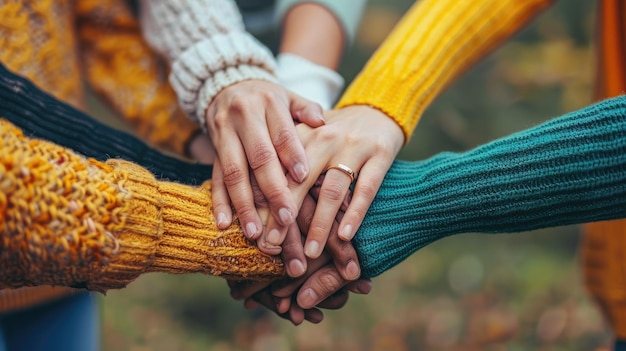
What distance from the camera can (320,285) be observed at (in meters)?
0.89

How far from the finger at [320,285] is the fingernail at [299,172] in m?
0.13

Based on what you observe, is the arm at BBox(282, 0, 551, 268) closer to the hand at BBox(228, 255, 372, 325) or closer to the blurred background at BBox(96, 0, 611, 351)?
the hand at BBox(228, 255, 372, 325)

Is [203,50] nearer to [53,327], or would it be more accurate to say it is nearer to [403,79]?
[403,79]

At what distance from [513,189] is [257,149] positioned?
32 cm

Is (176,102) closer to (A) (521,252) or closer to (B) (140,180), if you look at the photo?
(B) (140,180)

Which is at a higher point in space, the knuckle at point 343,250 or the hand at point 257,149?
the hand at point 257,149

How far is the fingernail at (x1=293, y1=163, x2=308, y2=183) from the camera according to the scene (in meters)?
0.86

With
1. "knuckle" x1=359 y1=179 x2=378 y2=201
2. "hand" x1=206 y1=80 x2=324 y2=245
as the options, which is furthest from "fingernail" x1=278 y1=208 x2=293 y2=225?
"knuckle" x1=359 y1=179 x2=378 y2=201

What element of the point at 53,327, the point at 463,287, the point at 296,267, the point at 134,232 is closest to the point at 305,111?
the point at 296,267

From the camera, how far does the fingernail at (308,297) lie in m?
0.89

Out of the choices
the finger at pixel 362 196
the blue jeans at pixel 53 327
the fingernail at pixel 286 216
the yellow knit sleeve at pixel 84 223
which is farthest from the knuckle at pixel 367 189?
the blue jeans at pixel 53 327

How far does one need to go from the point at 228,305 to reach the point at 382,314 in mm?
506

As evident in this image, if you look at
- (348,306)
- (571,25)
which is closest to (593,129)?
(348,306)

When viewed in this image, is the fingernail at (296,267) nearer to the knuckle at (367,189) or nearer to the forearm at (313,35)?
the knuckle at (367,189)
